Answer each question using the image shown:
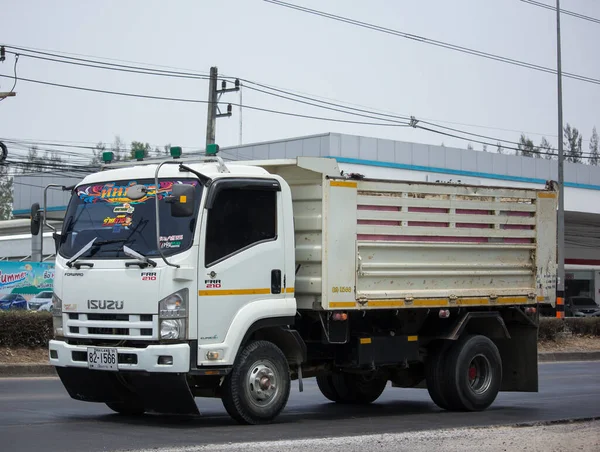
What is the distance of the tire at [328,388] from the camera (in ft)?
44.0

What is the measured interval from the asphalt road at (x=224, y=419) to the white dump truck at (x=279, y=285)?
320 millimetres

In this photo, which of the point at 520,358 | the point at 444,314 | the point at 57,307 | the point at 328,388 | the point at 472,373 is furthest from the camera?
the point at 328,388

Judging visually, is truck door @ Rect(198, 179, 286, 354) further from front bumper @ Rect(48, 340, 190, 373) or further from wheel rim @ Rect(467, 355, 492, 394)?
wheel rim @ Rect(467, 355, 492, 394)

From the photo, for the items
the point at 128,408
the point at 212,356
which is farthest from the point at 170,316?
the point at 128,408

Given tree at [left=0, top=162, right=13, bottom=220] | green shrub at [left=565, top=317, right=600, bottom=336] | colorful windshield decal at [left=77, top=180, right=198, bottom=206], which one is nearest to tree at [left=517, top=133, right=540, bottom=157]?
green shrub at [left=565, top=317, right=600, bottom=336]

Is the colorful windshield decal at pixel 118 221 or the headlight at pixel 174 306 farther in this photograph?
the colorful windshield decal at pixel 118 221

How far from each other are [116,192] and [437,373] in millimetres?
4784

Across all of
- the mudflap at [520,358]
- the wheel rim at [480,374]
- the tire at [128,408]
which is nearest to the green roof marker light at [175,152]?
the tire at [128,408]

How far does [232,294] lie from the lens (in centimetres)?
993

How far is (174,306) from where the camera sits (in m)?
9.50

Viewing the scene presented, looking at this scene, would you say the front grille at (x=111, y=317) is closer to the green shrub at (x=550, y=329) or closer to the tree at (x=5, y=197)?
the green shrub at (x=550, y=329)

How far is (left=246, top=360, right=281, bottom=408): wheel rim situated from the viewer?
1005cm

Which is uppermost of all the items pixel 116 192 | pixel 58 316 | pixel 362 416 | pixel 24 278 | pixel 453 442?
pixel 116 192

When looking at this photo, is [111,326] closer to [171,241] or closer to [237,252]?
[171,241]
